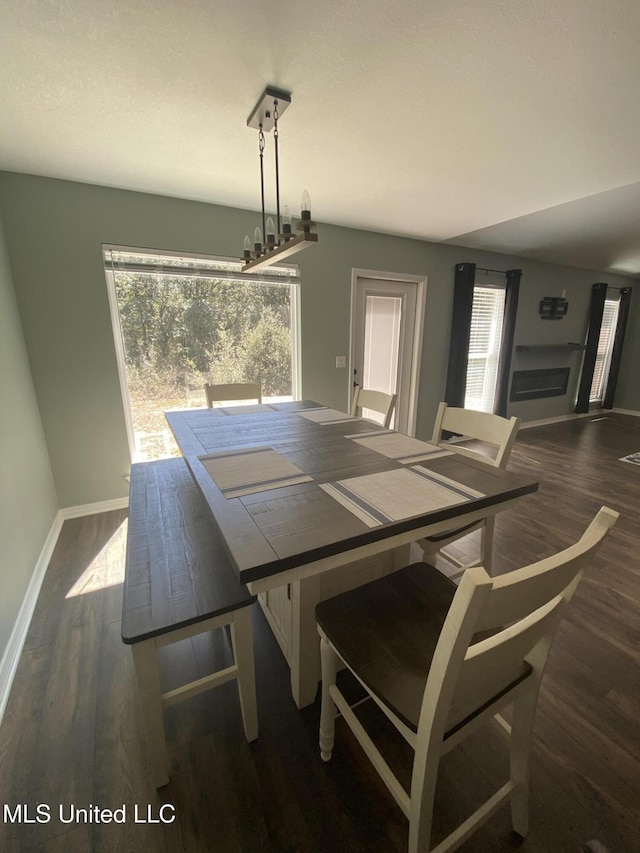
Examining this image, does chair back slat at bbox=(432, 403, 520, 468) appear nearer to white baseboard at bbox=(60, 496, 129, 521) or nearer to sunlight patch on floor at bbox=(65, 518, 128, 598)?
sunlight patch on floor at bbox=(65, 518, 128, 598)

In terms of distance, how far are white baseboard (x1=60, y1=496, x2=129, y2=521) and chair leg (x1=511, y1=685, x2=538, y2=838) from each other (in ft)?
9.17

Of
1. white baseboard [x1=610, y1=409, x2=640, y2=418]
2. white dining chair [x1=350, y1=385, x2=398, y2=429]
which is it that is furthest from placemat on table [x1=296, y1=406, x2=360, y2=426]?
white baseboard [x1=610, y1=409, x2=640, y2=418]

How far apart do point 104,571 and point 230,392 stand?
137 centimetres

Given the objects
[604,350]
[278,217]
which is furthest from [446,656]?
[604,350]

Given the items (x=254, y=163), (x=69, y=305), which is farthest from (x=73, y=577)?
(x=254, y=163)

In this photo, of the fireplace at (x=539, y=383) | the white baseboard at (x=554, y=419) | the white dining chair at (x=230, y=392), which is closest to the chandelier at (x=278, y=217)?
the white dining chair at (x=230, y=392)

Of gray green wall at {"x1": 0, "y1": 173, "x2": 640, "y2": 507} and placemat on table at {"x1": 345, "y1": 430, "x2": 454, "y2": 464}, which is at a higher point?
gray green wall at {"x1": 0, "y1": 173, "x2": 640, "y2": 507}

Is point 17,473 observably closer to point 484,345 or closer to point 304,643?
point 304,643

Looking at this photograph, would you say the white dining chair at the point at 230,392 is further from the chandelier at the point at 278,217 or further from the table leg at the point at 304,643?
the table leg at the point at 304,643

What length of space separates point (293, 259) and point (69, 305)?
1.74m

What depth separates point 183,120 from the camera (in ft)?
5.20

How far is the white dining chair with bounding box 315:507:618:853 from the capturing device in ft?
1.80

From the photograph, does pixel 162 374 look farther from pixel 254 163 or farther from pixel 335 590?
pixel 335 590

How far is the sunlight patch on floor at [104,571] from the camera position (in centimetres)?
184
